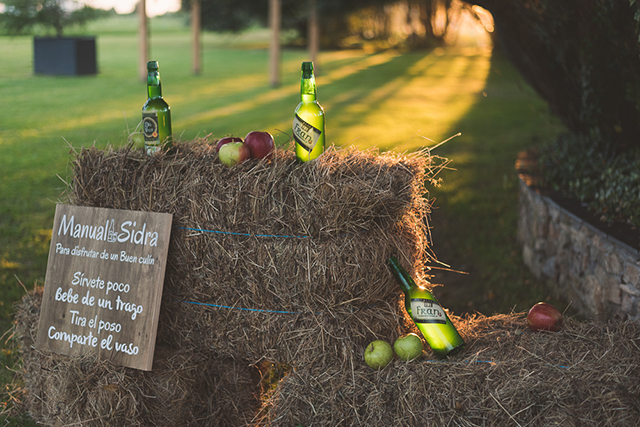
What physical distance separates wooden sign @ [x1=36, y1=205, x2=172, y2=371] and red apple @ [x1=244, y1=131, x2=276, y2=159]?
0.56 metres

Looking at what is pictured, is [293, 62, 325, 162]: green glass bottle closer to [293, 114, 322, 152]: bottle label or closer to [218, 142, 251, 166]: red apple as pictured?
[293, 114, 322, 152]: bottle label

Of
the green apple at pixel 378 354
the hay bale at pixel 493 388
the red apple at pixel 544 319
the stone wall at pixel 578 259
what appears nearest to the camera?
the hay bale at pixel 493 388

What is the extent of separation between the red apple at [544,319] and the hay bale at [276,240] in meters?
0.69

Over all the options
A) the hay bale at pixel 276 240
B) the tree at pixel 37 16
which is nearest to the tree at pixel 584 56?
the hay bale at pixel 276 240

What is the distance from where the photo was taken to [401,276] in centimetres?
284

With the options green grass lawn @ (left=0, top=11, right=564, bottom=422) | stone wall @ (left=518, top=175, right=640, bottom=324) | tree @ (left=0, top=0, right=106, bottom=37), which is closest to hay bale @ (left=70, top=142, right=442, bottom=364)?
green grass lawn @ (left=0, top=11, right=564, bottom=422)

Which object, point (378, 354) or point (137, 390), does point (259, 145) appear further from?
point (137, 390)

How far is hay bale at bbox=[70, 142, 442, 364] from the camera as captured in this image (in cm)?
267

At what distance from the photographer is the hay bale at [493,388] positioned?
7.73ft

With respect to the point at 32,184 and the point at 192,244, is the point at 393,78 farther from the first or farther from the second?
the point at 192,244

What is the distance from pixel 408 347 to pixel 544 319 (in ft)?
2.56

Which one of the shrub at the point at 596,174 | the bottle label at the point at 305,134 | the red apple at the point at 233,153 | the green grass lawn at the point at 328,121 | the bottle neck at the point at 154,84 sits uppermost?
the bottle neck at the point at 154,84

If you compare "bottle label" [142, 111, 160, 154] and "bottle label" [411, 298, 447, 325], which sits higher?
"bottle label" [142, 111, 160, 154]

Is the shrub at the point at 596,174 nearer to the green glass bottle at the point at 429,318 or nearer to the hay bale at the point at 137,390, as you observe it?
the green glass bottle at the point at 429,318
